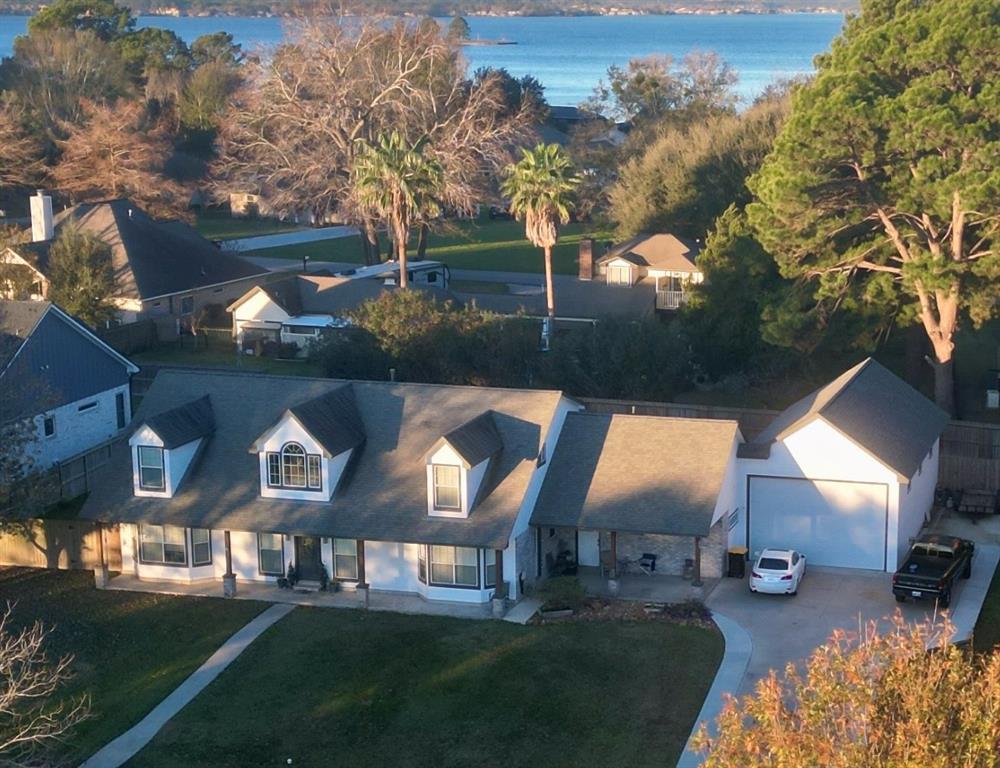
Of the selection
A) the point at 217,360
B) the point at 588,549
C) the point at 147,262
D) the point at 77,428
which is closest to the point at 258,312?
the point at 217,360

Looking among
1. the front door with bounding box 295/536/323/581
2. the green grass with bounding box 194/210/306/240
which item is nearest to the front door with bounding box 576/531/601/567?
the front door with bounding box 295/536/323/581

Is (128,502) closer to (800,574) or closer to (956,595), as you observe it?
(800,574)

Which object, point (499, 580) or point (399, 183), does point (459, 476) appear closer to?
point (499, 580)

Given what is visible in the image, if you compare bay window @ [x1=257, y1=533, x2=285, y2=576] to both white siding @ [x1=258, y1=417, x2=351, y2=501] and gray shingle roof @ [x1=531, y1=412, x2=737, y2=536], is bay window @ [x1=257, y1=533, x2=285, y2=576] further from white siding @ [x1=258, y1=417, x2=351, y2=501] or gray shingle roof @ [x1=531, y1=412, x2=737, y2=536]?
gray shingle roof @ [x1=531, y1=412, x2=737, y2=536]

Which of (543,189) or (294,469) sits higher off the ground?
(543,189)

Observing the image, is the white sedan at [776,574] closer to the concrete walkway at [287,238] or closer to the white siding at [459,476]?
the white siding at [459,476]
